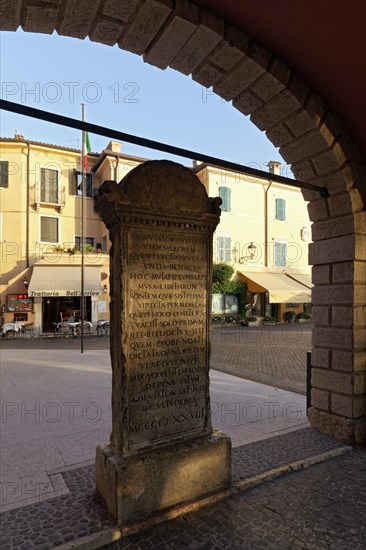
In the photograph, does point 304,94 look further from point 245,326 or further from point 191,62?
point 245,326

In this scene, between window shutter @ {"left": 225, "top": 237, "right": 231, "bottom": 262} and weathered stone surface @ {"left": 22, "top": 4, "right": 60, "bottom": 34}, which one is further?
window shutter @ {"left": 225, "top": 237, "right": 231, "bottom": 262}

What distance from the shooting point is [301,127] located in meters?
4.41

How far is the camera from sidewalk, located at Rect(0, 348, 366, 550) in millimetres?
2844

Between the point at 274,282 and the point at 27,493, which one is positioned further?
the point at 274,282

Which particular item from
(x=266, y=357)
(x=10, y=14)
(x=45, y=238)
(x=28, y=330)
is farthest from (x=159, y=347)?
(x=45, y=238)

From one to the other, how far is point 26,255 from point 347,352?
62.7ft

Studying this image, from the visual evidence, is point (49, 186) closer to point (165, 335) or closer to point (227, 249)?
point (227, 249)

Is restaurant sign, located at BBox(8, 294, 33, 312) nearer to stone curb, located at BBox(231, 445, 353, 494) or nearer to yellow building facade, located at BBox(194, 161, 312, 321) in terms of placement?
yellow building facade, located at BBox(194, 161, 312, 321)

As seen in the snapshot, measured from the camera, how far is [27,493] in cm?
354

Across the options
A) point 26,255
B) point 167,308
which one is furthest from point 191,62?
point 26,255

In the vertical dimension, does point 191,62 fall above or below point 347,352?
above

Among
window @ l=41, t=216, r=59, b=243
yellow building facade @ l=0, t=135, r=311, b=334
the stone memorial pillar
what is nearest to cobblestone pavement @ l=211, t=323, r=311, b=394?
the stone memorial pillar

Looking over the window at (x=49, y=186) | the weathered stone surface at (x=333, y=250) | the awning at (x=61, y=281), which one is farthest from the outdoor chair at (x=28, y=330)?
the weathered stone surface at (x=333, y=250)

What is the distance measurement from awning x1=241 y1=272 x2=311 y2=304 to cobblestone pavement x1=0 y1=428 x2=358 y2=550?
1881 centimetres
